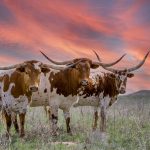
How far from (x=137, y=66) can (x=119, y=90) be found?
112 centimetres

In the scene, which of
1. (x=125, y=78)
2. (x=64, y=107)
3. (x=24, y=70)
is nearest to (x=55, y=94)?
(x=64, y=107)

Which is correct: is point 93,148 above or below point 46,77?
below

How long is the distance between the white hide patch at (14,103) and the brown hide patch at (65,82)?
2.00m

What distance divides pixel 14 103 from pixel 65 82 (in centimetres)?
260

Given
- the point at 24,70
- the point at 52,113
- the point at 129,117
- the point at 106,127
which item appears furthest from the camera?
the point at 129,117

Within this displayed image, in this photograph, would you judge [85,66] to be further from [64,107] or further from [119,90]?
[119,90]

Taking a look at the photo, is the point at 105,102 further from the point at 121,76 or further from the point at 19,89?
the point at 19,89

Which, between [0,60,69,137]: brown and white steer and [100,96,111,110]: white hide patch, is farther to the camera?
[100,96,111,110]: white hide patch

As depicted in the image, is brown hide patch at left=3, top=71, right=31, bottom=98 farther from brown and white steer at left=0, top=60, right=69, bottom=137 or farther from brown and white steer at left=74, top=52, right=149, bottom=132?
brown and white steer at left=74, top=52, right=149, bottom=132

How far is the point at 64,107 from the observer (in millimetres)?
15328

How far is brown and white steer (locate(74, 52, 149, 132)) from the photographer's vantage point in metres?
Result: 16.7

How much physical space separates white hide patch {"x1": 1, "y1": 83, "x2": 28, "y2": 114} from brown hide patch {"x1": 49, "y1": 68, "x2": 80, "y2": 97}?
2.00 metres

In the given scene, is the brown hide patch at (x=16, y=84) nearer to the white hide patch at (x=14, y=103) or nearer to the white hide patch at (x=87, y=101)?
the white hide patch at (x=14, y=103)

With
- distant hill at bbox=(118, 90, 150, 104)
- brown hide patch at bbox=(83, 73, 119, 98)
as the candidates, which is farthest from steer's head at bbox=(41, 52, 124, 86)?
distant hill at bbox=(118, 90, 150, 104)
